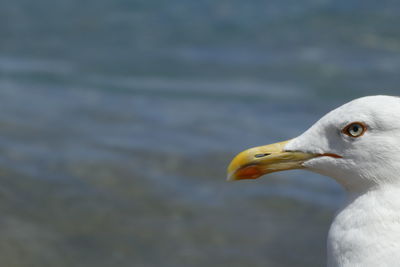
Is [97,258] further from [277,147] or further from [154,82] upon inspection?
[154,82]

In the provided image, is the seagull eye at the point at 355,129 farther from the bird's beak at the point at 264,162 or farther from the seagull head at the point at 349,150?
the bird's beak at the point at 264,162

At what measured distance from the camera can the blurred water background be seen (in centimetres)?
566

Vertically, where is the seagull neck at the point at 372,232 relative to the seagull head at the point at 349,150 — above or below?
below

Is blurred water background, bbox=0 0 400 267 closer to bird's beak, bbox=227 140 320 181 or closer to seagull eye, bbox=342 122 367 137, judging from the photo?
bird's beak, bbox=227 140 320 181

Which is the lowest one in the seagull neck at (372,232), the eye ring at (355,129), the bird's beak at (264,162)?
the seagull neck at (372,232)

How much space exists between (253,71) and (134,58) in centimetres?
203

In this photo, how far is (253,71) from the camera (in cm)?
1114

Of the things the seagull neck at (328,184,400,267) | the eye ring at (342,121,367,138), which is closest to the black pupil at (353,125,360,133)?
the eye ring at (342,121,367,138)

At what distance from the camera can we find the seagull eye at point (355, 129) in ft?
11.2

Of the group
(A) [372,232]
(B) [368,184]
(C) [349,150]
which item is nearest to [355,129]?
(C) [349,150]

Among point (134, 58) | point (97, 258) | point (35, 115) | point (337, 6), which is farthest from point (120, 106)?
point (337, 6)

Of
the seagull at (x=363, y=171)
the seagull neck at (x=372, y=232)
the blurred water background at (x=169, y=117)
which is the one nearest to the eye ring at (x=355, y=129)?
the seagull at (x=363, y=171)

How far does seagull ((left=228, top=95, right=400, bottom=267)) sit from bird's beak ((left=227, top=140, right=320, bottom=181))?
70mm

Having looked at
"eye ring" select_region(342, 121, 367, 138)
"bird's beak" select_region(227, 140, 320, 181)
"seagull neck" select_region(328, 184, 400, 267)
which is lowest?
"seagull neck" select_region(328, 184, 400, 267)
